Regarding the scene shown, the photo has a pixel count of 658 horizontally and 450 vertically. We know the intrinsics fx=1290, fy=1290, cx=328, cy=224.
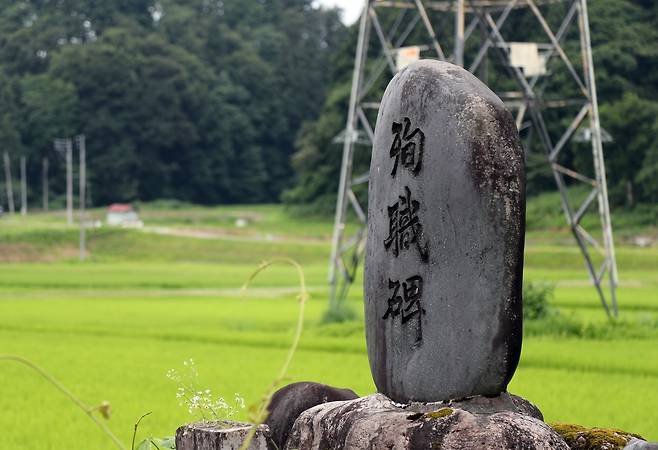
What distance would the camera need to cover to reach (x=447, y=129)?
6.73 metres

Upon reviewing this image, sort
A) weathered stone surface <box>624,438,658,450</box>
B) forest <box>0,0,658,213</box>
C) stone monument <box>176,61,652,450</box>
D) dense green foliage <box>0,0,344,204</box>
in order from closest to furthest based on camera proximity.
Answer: weathered stone surface <box>624,438,658,450</box>, stone monument <box>176,61,652,450</box>, forest <box>0,0,658,213</box>, dense green foliage <box>0,0,344,204</box>

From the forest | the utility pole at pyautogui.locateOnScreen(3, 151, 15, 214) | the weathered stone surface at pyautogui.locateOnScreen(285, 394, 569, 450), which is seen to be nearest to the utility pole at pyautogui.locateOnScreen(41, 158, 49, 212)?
the forest

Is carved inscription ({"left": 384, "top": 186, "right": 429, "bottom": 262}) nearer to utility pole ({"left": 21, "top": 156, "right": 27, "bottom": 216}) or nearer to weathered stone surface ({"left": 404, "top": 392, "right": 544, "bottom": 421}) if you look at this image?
weathered stone surface ({"left": 404, "top": 392, "right": 544, "bottom": 421})

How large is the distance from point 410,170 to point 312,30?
105m

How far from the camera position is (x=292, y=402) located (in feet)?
25.1

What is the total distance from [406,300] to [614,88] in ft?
174

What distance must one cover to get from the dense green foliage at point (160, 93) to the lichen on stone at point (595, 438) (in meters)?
81.3

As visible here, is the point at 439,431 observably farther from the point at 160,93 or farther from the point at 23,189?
the point at 160,93

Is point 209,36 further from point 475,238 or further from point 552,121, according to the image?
point 475,238

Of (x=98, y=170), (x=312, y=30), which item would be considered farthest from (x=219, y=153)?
(x=312, y=30)

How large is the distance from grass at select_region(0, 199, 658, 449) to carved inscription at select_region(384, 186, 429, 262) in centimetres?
206

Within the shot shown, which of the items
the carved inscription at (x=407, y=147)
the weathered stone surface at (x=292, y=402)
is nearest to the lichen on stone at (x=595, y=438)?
the weathered stone surface at (x=292, y=402)

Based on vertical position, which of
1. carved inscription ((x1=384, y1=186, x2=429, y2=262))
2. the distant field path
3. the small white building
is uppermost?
carved inscription ((x1=384, y1=186, x2=429, y2=262))

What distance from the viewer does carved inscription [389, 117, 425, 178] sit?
6.87 m
